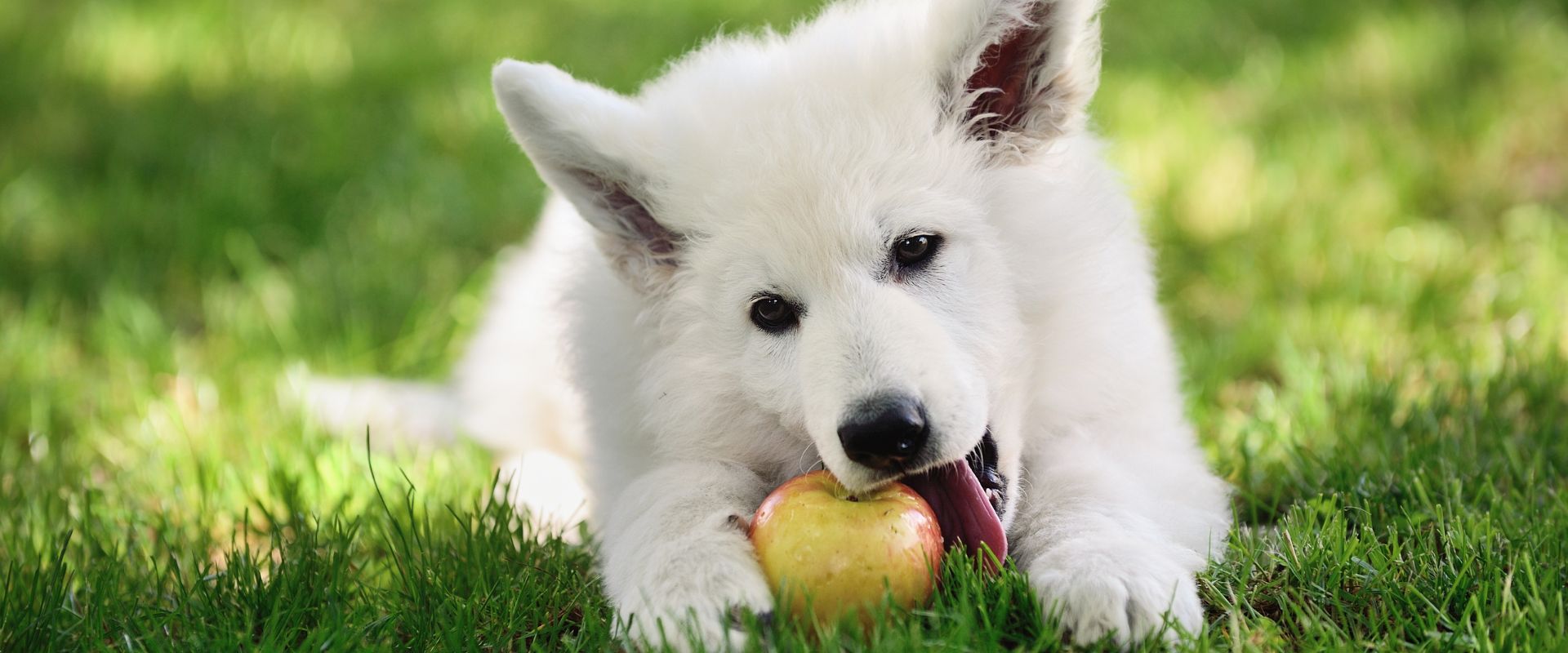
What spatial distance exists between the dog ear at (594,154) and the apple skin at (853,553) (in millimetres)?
766

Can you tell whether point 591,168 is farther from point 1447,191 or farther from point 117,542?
point 1447,191

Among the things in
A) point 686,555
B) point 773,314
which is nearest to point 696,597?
point 686,555

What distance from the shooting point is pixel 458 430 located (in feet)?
13.3

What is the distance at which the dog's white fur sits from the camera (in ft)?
7.86

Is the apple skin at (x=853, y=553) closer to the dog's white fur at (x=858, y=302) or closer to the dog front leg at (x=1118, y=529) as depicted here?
the dog's white fur at (x=858, y=302)

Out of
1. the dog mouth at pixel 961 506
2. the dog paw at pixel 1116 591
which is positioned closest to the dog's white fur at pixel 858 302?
the dog paw at pixel 1116 591

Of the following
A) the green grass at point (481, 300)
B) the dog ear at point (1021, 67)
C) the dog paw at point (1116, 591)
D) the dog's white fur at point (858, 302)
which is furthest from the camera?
the dog ear at point (1021, 67)

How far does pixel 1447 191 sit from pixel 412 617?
4.38m

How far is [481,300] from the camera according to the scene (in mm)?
5152

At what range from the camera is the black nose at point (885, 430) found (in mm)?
2271

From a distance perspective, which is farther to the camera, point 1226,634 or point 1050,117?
point 1050,117

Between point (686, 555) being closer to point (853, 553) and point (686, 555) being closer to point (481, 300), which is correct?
point (853, 553)

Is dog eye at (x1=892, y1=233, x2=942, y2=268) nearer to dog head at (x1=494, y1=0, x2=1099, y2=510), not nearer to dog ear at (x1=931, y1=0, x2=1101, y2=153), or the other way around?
dog head at (x1=494, y1=0, x2=1099, y2=510)

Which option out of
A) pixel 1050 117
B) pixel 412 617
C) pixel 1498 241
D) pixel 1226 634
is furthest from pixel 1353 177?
pixel 412 617
